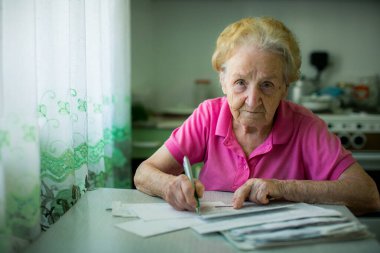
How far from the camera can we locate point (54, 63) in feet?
3.32

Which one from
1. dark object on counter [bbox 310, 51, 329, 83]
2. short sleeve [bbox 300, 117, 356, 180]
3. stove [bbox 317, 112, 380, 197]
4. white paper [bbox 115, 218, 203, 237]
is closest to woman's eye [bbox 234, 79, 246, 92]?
short sleeve [bbox 300, 117, 356, 180]

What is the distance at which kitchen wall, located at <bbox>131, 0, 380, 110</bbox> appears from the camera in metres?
2.96

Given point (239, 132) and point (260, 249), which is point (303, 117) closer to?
point (239, 132)

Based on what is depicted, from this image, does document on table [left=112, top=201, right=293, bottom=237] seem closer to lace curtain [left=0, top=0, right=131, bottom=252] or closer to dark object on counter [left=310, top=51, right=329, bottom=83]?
lace curtain [left=0, top=0, right=131, bottom=252]

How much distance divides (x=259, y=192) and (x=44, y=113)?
0.55 m

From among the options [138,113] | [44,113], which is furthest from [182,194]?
[138,113]

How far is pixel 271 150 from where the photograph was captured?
4.36 ft

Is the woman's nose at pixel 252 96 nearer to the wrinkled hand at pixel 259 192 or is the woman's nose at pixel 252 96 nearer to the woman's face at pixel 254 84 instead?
the woman's face at pixel 254 84

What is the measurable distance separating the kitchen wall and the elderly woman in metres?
1.57

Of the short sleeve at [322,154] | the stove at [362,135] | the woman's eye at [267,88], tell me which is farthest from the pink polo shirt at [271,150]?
the stove at [362,135]

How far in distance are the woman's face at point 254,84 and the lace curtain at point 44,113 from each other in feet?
1.44

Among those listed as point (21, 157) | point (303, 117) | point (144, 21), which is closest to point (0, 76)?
point (21, 157)

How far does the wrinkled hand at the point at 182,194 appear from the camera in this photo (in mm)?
997

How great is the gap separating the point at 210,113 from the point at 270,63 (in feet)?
0.95
